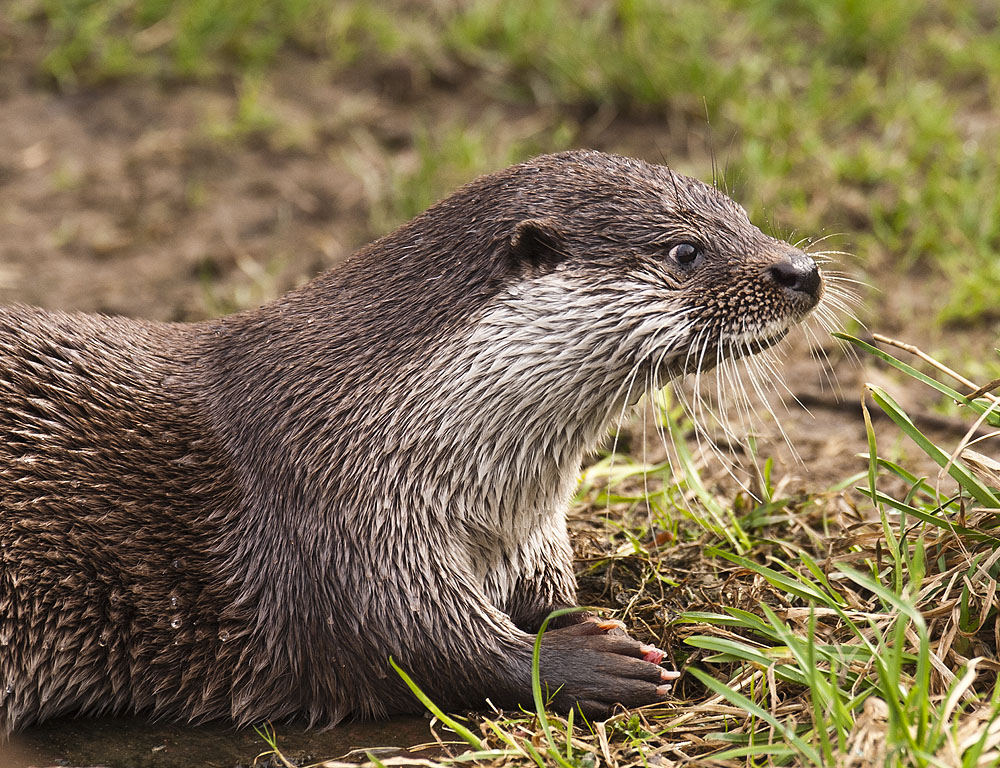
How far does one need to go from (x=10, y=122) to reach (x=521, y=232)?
3.51 m

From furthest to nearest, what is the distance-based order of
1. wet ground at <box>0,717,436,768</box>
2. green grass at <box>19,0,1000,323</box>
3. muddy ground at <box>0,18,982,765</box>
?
1. green grass at <box>19,0,1000,323</box>
2. muddy ground at <box>0,18,982,765</box>
3. wet ground at <box>0,717,436,768</box>

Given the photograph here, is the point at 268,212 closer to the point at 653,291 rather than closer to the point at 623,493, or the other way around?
the point at 623,493

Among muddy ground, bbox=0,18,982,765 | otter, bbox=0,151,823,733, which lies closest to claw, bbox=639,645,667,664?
otter, bbox=0,151,823,733

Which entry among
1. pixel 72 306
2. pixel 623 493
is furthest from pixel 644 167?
pixel 72 306

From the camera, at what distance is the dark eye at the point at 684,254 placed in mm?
2533

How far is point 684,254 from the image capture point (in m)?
2.54

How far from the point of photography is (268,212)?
16.1 ft

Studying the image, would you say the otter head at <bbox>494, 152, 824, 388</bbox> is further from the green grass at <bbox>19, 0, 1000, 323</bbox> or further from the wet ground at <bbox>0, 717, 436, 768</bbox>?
the green grass at <bbox>19, 0, 1000, 323</bbox>

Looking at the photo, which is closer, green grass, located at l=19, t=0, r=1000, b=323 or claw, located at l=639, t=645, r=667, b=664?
claw, located at l=639, t=645, r=667, b=664

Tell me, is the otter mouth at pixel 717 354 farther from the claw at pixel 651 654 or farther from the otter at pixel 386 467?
the claw at pixel 651 654

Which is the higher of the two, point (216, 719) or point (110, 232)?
point (110, 232)

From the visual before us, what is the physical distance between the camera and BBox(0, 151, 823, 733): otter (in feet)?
8.19

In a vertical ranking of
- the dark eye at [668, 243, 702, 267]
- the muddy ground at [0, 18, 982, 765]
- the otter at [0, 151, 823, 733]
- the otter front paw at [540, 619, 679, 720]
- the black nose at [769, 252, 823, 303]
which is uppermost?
the muddy ground at [0, 18, 982, 765]

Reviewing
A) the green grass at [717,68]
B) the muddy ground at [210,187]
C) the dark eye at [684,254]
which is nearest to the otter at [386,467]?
the dark eye at [684,254]
